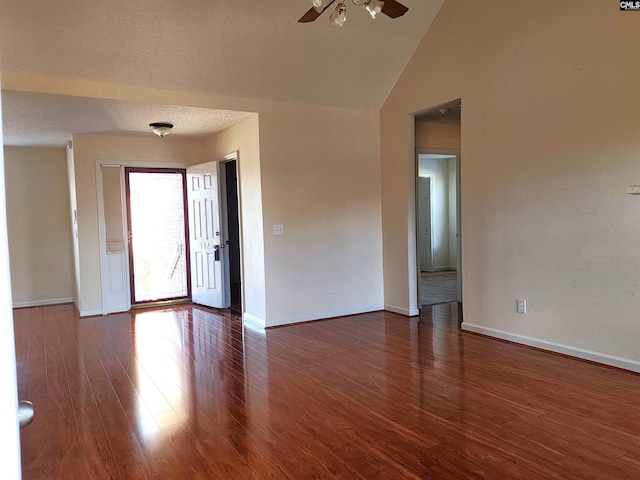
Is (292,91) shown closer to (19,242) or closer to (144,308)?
(144,308)

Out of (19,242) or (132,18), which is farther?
(19,242)

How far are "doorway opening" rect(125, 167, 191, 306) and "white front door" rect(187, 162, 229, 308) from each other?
41 cm

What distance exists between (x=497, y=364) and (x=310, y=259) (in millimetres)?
2551

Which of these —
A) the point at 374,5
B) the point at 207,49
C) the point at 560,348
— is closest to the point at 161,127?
the point at 207,49

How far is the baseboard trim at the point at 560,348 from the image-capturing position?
3557 millimetres

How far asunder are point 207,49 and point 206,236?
9.55ft

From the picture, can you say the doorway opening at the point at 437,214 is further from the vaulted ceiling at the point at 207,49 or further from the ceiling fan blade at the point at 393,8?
the ceiling fan blade at the point at 393,8

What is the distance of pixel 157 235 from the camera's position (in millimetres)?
7230

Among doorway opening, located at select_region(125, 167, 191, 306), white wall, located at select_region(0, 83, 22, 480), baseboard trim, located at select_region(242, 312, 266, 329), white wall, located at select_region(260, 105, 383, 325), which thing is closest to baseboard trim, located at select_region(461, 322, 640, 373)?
white wall, located at select_region(260, 105, 383, 325)

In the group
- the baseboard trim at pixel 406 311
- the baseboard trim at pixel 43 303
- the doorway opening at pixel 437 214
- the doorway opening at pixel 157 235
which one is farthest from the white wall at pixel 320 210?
the baseboard trim at pixel 43 303

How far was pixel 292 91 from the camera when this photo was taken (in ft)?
17.3

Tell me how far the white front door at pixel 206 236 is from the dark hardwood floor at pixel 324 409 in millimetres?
1591

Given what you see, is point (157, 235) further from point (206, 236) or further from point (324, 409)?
point (324, 409)

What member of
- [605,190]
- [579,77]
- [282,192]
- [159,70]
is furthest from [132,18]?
[605,190]
